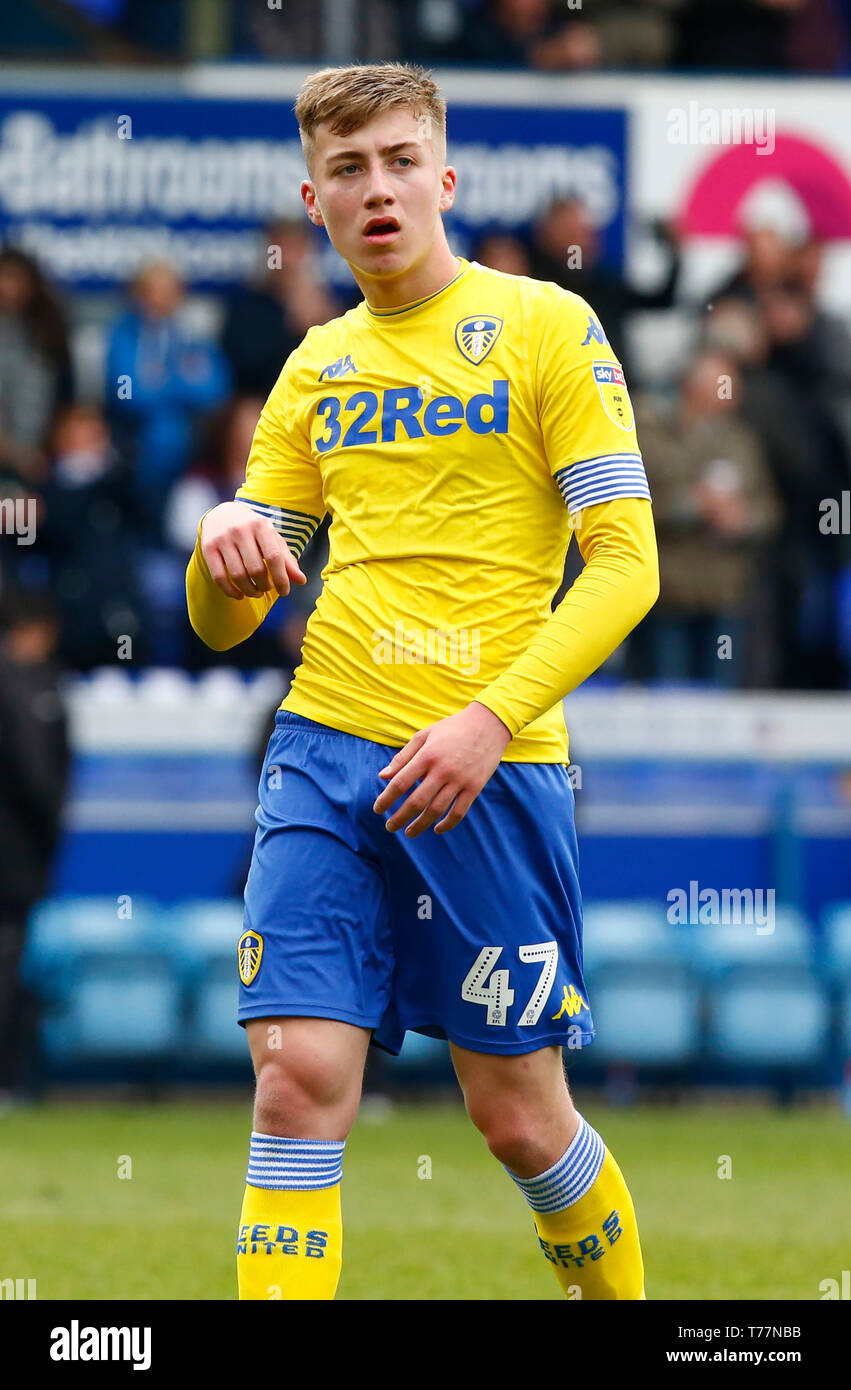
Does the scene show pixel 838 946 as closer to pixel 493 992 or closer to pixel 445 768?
pixel 493 992

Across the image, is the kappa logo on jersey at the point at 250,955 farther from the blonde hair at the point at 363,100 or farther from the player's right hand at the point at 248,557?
the blonde hair at the point at 363,100

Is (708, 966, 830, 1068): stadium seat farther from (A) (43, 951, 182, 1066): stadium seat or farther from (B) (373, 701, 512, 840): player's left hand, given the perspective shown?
(B) (373, 701, 512, 840): player's left hand

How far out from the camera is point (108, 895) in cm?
1010

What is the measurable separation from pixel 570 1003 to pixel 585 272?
790cm

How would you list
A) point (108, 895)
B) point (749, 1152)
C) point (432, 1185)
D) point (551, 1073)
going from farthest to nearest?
point (108, 895) → point (749, 1152) → point (432, 1185) → point (551, 1073)

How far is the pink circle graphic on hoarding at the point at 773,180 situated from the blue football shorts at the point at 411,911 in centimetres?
929

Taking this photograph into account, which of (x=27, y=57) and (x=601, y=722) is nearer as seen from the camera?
(x=601, y=722)

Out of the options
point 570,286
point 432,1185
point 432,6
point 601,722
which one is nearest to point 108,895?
point 601,722

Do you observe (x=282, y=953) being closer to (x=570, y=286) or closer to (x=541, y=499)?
(x=541, y=499)

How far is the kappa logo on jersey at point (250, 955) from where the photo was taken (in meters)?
3.81

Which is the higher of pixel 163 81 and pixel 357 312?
pixel 163 81
